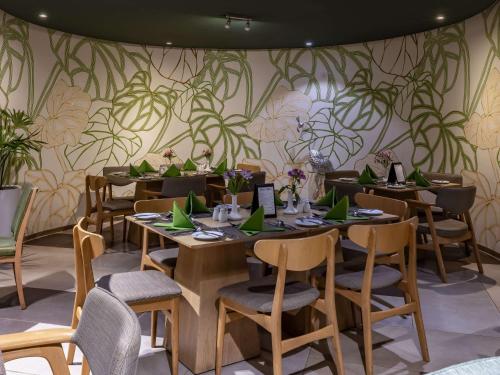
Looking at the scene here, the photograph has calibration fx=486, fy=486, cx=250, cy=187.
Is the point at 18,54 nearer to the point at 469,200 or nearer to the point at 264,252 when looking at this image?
the point at 264,252

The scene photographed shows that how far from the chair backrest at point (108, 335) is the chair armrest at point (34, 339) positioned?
70 mm

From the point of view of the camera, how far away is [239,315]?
270 centimetres

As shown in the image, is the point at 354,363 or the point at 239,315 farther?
the point at 354,363

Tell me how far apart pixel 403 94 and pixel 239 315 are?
5.27m

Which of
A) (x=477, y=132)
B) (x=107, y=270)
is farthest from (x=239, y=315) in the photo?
(x=477, y=132)

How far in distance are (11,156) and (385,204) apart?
14.2 feet

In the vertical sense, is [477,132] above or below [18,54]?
below

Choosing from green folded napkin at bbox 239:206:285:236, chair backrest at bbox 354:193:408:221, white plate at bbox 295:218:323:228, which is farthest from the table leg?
chair backrest at bbox 354:193:408:221

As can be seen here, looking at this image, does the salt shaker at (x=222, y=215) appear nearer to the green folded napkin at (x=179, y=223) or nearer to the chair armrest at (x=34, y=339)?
the green folded napkin at (x=179, y=223)

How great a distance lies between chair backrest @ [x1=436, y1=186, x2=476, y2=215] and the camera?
4.51 metres

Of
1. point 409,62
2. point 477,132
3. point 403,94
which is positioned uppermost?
point 409,62

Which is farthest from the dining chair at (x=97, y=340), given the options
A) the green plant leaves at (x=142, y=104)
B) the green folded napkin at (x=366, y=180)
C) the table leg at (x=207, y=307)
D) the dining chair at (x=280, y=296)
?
the green plant leaves at (x=142, y=104)

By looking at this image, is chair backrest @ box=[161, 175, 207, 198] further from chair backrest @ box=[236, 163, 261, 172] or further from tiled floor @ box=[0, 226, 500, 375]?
chair backrest @ box=[236, 163, 261, 172]

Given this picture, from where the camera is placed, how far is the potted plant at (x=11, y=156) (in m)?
4.84
